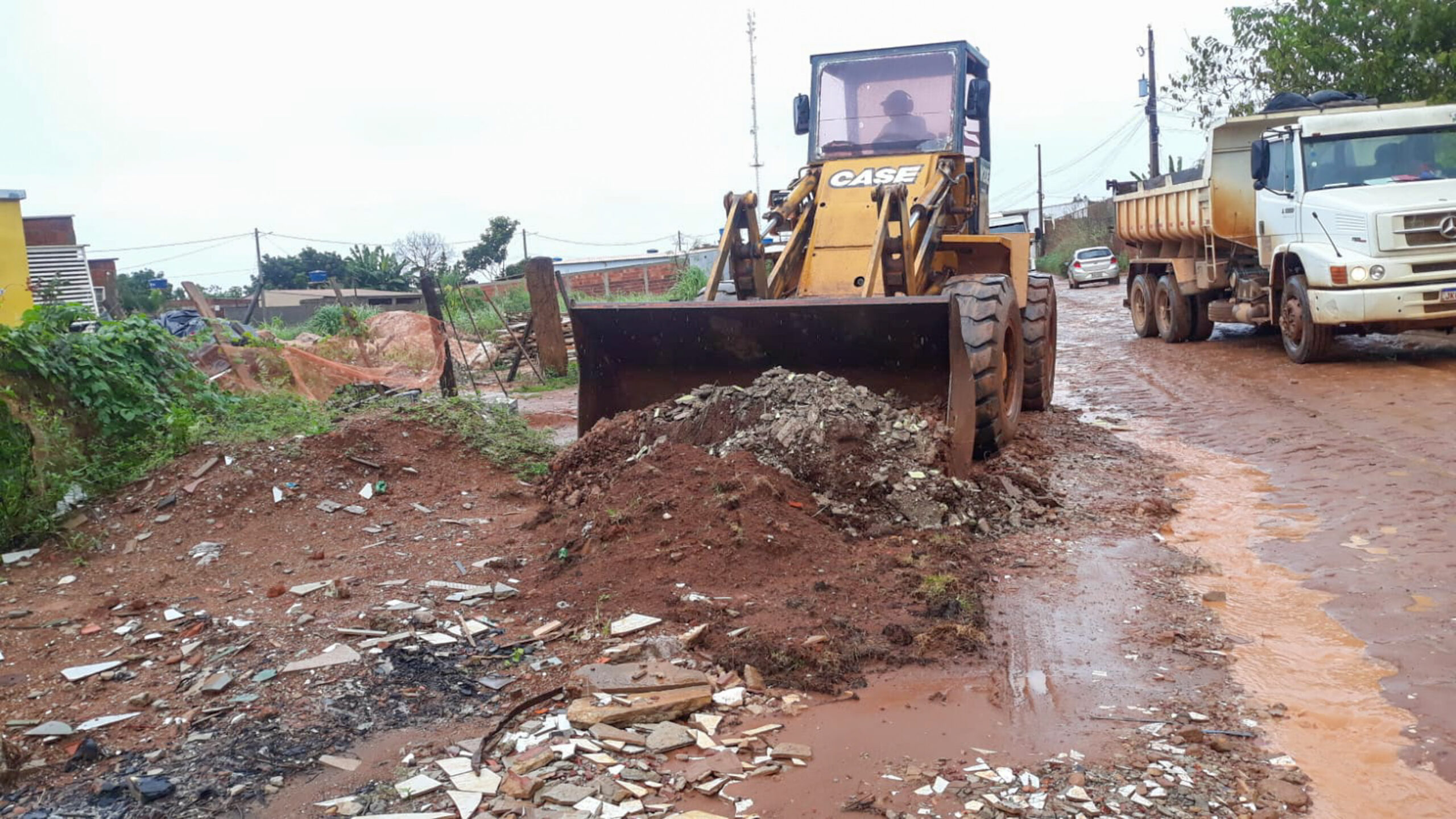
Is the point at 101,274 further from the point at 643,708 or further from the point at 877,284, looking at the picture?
the point at 643,708

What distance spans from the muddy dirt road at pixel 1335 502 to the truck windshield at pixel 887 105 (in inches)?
127

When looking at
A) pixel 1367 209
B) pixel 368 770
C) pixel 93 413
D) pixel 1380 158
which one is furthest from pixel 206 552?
pixel 1380 158

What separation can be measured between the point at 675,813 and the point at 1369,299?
10.9 metres

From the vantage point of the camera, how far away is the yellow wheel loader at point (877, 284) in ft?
24.1

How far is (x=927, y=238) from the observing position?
842 centimetres

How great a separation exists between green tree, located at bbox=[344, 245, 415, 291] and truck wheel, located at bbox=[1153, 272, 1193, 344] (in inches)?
1174

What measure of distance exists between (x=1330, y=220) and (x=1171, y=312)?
4.86 m

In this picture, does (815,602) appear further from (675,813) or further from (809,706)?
(675,813)

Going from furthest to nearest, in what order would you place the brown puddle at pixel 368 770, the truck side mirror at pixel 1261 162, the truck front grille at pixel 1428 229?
the truck side mirror at pixel 1261 162, the truck front grille at pixel 1428 229, the brown puddle at pixel 368 770

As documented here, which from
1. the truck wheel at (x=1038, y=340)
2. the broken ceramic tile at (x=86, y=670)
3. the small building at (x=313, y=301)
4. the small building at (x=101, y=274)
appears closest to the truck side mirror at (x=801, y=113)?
the truck wheel at (x=1038, y=340)

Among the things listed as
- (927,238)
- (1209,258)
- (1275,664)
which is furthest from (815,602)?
(1209,258)

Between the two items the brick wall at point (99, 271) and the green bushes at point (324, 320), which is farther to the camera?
the brick wall at point (99, 271)

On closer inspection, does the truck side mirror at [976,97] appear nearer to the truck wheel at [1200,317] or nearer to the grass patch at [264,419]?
the grass patch at [264,419]

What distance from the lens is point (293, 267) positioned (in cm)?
5222
